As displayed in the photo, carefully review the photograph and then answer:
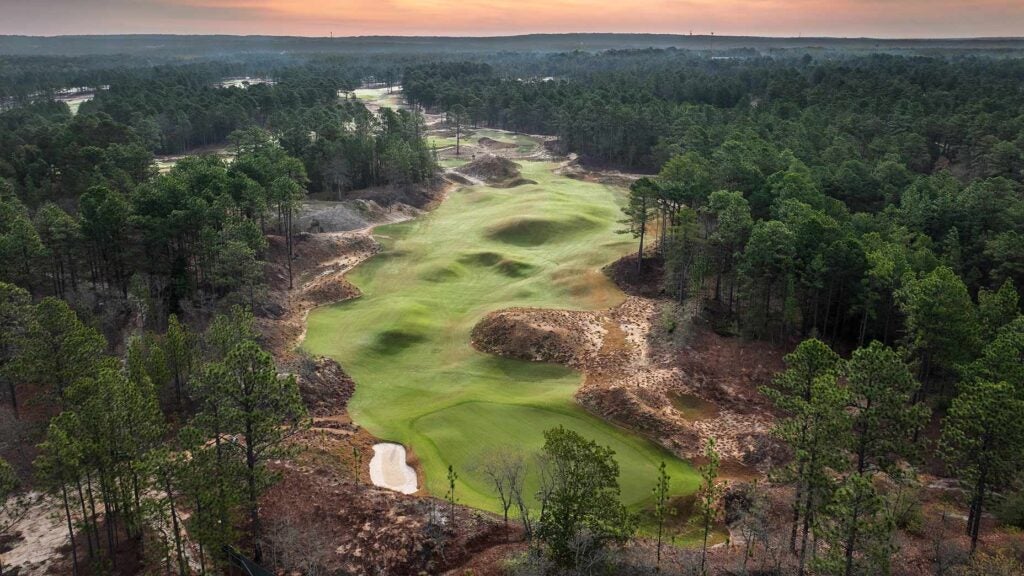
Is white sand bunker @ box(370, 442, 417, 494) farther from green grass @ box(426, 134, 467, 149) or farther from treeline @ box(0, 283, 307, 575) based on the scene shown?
green grass @ box(426, 134, 467, 149)

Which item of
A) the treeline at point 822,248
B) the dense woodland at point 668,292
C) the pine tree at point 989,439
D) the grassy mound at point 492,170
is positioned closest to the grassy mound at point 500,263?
the dense woodland at point 668,292

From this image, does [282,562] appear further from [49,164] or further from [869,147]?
[869,147]

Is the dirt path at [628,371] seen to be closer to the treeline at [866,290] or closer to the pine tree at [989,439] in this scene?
the treeline at [866,290]

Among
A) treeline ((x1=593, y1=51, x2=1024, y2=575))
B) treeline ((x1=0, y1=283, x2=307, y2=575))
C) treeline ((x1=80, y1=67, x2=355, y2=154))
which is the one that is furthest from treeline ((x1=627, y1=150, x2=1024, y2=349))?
treeline ((x1=80, y1=67, x2=355, y2=154))

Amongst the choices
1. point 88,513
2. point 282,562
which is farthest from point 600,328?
point 88,513

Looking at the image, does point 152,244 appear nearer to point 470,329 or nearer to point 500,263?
point 470,329

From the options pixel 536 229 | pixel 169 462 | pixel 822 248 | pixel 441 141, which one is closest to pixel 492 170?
pixel 536 229
